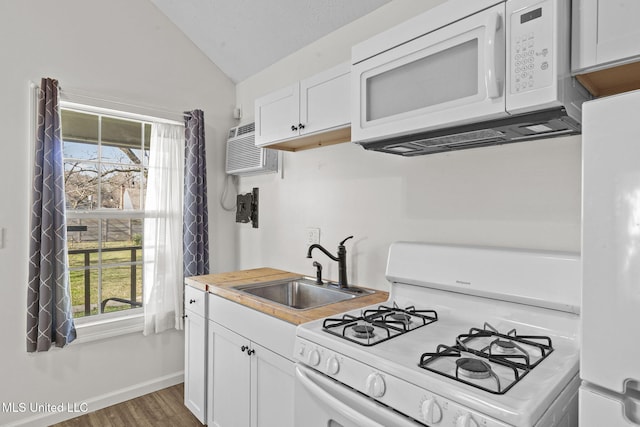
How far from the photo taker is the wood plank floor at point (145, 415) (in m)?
2.31

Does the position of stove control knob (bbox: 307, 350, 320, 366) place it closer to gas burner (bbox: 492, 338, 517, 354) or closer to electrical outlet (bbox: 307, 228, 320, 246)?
gas burner (bbox: 492, 338, 517, 354)

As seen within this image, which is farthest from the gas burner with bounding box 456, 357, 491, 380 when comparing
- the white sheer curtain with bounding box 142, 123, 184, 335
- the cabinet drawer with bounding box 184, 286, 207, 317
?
the white sheer curtain with bounding box 142, 123, 184, 335

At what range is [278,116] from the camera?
2129 mm

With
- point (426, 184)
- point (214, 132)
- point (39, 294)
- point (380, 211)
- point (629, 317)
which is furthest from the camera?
point (214, 132)

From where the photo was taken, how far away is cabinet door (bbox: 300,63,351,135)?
1.72 meters

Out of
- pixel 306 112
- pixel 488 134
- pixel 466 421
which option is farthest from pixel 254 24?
pixel 466 421

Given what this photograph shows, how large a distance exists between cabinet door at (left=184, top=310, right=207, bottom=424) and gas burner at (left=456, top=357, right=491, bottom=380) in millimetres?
1582

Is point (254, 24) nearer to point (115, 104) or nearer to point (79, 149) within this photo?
point (115, 104)

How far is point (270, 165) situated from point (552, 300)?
1928 mm

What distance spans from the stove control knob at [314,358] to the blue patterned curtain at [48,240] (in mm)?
1801

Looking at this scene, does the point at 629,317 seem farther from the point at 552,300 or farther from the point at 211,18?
the point at 211,18

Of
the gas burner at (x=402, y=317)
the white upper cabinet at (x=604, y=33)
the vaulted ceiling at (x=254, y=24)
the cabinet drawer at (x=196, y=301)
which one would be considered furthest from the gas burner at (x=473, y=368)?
the vaulted ceiling at (x=254, y=24)

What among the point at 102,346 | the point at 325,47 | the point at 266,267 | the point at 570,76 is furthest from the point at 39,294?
the point at 570,76

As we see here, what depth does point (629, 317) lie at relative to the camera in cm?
70
